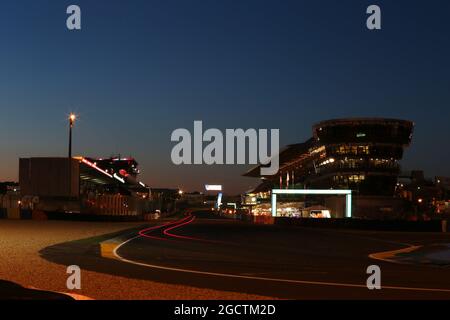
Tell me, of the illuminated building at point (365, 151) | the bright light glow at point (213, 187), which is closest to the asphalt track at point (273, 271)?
the illuminated building at point (365, 151)

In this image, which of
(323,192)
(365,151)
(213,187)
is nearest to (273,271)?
(323,192)

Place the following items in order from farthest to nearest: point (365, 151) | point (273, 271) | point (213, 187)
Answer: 1. point (213, 187)
2. point (365, 151)
3. point (273, 271)

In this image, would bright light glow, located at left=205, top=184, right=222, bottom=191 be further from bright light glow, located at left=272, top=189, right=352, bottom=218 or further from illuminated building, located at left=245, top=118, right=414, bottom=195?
bright light glow, located at left=272, top=189, right=352, bottom=218

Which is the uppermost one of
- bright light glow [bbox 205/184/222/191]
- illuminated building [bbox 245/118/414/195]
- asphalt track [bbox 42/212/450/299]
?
illuminated building [bbox 245/118/414/195]

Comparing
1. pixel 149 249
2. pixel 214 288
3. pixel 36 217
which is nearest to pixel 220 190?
pixel 36 217

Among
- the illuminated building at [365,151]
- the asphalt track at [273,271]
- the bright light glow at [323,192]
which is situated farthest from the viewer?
the illuminated building at [365,151]

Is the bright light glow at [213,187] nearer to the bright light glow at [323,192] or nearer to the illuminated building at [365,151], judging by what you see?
the illuminated building at [365,151]

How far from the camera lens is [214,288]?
12625mm

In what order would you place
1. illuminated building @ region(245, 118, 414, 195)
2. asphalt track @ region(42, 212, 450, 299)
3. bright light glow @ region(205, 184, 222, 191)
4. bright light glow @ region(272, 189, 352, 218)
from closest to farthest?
asphalt track @ region(42, 212, 450, 299) < bright light glow @ region(272, 189, 352, 218) < illuminated building @ region(245, 118, 414, 195) < bright light glow @ region(205, 184, 222, 191)

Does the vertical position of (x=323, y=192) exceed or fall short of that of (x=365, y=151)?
it falls short

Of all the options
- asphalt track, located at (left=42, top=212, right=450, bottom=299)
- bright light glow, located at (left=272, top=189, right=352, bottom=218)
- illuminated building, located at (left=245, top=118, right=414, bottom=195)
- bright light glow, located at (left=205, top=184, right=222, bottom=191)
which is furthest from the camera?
bright light glow, located at (left=205, top=184, right=222, bottom=191)

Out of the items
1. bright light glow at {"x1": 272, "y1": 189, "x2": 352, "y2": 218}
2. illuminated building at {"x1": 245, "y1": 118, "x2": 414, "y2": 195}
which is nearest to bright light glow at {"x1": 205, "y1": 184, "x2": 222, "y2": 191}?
illuminated building at {"x1": 245, "y1": 118, "x2": 414, "y2": 195}

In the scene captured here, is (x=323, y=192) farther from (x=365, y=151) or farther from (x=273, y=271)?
(x=273, y=271)

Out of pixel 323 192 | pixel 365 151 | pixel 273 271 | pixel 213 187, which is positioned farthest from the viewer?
pixel 213 187
